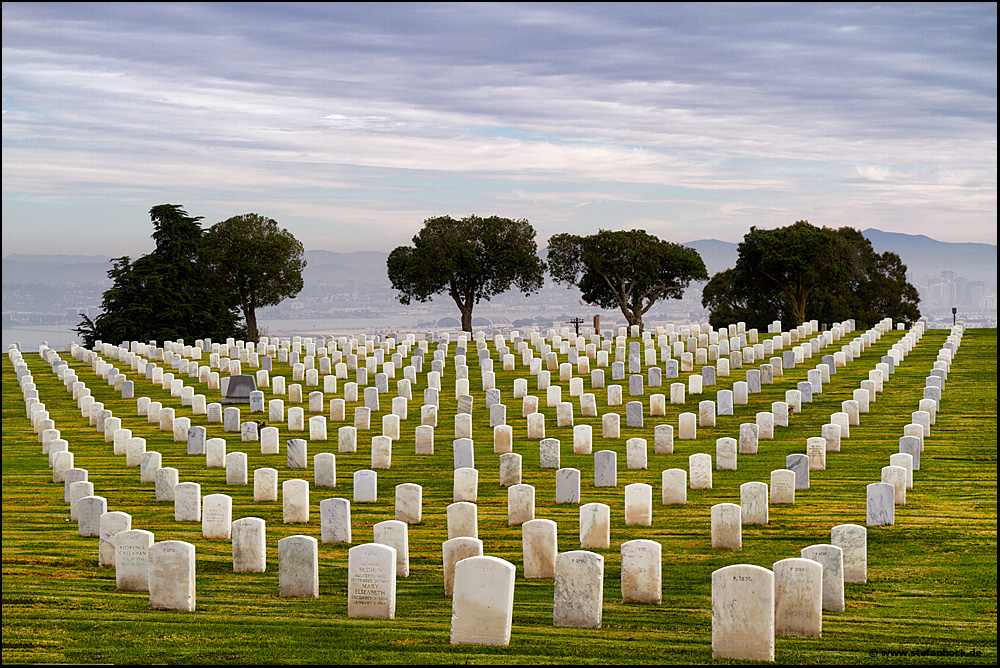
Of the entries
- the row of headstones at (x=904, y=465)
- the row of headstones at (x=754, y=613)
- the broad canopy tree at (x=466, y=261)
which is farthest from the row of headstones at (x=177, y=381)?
the row of headstones at (x=754, y=613)

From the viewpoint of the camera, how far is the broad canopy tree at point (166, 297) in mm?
60531

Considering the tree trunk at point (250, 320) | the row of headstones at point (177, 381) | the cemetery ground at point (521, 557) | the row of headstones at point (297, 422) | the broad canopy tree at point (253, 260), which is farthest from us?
the tree trunk at point (250, 320)

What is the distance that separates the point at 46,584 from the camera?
14.4 meters

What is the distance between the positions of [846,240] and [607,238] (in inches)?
670

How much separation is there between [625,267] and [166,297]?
29.1m

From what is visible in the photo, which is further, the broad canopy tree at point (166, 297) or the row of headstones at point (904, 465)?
the broad canopy tree at point (166, 297)

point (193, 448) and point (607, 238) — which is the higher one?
point (607, 238)

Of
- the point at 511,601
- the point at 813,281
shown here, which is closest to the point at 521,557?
the point at 511,601

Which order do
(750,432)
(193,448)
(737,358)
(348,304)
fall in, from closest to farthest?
(750,432), (193,448), (737,358), (348,304)

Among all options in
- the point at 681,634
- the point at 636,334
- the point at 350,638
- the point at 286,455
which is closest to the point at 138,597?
the point at 350,638

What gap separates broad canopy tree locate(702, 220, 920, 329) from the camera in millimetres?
67688

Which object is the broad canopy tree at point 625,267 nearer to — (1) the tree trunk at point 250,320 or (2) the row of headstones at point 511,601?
(1) the tree trunk at point 250,320

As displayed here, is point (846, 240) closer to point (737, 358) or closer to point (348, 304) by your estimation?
point (737, 358)

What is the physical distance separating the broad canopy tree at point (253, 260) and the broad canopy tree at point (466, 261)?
6.47 meters
